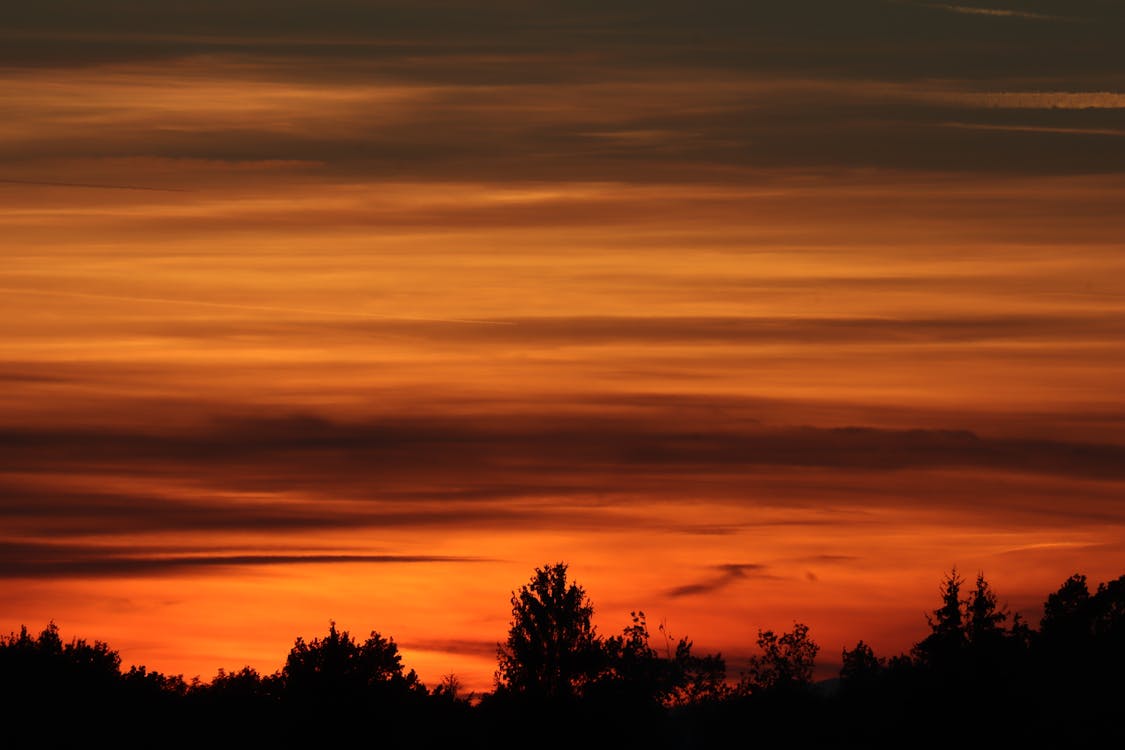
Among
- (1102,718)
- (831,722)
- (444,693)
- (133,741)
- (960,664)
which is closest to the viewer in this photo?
(960,664)

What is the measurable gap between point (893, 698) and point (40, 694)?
141 feet

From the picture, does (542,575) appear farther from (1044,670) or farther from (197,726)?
(1044,670)

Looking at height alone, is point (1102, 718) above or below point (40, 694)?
below

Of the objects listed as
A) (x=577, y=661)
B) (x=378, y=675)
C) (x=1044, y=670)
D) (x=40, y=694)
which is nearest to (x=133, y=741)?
(x=40, y=694)

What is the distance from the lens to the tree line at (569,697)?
83.1 m

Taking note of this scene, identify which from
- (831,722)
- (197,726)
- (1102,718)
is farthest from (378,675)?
(1102,718)

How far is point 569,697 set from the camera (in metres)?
113

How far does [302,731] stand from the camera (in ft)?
354

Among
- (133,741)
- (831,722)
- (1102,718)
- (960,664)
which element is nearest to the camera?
(960,664)

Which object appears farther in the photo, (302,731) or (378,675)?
(378,675)

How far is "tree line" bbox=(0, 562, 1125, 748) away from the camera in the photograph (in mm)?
83125

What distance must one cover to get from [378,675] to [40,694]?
57.1 feet

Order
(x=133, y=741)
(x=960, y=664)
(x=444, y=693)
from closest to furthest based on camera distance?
(x=960, y=664), (x=133, y=741), (x=444, y=693)

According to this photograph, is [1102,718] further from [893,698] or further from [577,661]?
[577,661]
